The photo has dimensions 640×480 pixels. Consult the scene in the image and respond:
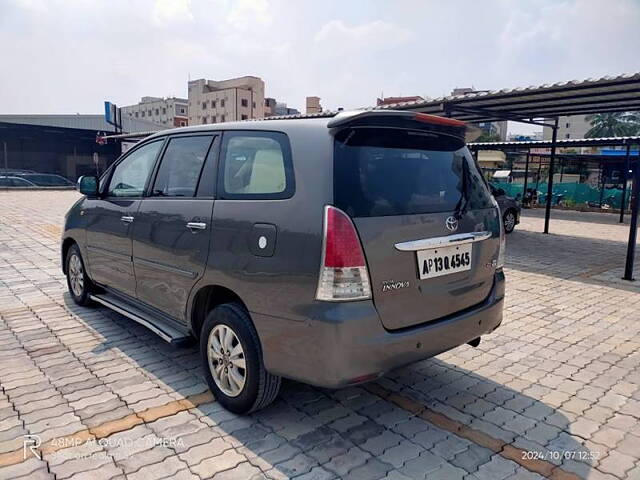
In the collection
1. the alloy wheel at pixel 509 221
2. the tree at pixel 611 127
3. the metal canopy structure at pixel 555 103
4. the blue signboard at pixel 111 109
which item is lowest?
the alloy wheel at pixel 509 221

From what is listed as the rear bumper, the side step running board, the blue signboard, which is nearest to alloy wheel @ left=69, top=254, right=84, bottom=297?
the side step running board

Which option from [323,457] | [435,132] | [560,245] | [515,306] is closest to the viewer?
[323,457]

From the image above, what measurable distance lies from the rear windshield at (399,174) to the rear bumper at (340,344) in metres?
0.54

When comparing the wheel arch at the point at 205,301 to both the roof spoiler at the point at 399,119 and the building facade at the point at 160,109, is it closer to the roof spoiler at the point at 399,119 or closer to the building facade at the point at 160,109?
the roof spoiler at the point at 399,119

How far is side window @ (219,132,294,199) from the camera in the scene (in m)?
2.61

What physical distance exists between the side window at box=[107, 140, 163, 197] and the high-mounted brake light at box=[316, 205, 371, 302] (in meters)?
2.10

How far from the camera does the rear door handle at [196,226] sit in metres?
2.98

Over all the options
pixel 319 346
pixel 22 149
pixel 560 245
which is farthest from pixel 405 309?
pixel 22 149

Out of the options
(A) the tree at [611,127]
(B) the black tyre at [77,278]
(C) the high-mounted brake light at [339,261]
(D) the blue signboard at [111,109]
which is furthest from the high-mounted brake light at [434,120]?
(A) the tree at [611,127]

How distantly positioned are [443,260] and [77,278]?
4006mm

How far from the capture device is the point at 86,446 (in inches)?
98.2

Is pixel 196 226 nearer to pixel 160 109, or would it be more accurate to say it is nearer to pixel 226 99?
pixel 226 99

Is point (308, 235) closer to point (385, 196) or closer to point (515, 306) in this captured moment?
point (385, 196)

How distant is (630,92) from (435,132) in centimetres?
777
